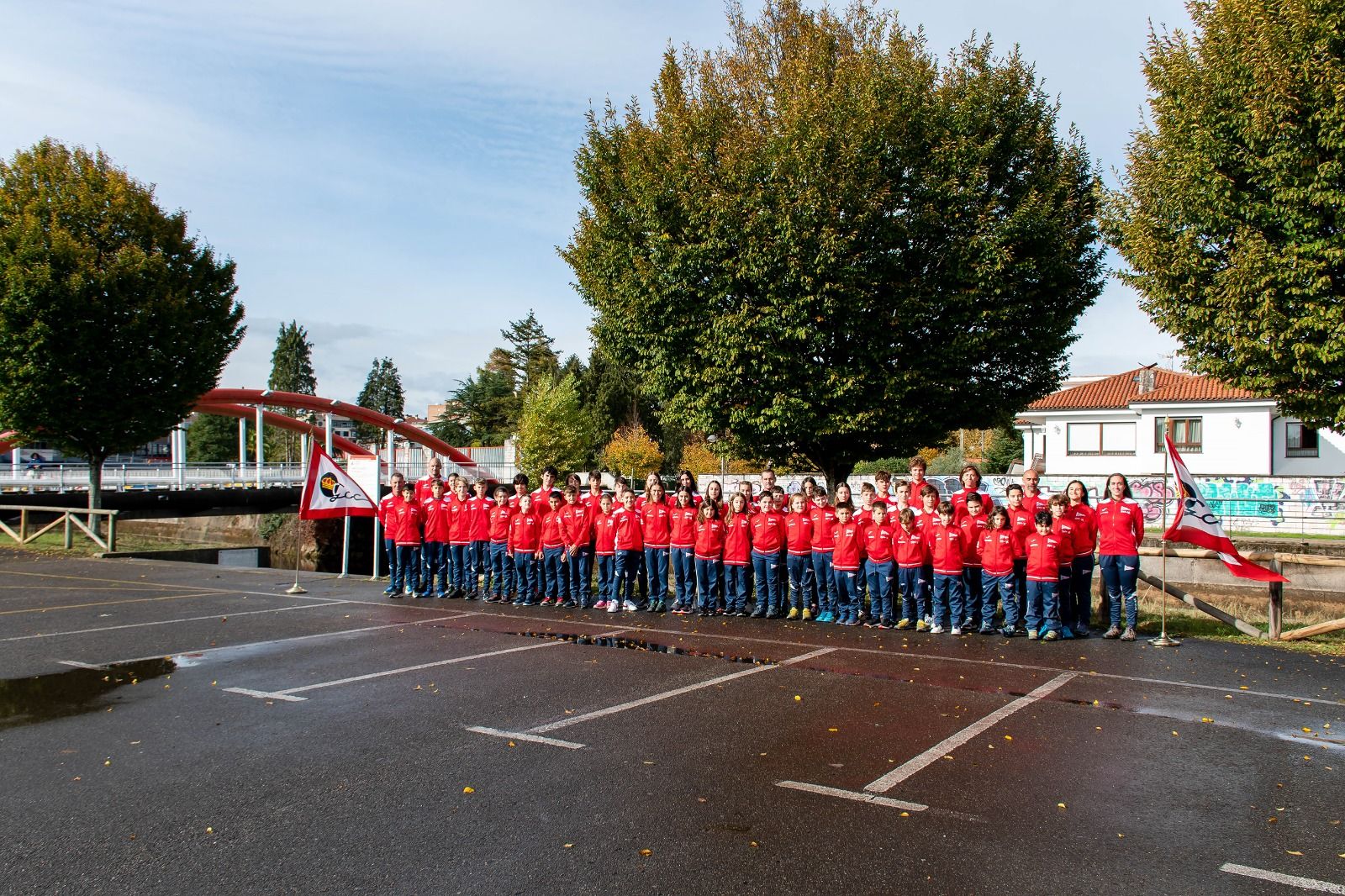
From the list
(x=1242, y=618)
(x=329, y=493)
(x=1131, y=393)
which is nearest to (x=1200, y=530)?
(x=1242, y=618)

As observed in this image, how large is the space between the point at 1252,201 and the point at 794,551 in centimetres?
705

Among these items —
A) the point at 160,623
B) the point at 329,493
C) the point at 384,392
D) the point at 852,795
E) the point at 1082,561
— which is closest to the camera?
the point at 852,795

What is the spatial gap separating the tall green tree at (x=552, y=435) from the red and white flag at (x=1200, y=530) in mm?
43663

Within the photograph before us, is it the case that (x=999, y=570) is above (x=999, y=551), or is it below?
below

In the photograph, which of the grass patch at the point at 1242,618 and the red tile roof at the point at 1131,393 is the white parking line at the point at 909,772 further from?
the red tile roof at the point at 1131,393

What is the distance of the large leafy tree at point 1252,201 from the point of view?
10203 millimetres

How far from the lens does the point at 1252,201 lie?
35.7ft

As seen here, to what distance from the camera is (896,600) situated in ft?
38.8

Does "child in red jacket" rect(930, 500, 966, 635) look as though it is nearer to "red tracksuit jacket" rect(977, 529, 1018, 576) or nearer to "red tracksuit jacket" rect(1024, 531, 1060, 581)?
"red tracksuit jacket" rect(977, 529, 1018, 576)

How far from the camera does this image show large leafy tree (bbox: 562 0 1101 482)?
1619 cm

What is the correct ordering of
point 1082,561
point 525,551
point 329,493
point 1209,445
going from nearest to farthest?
point 1082,561, point 525,551, point 329,493, point 1209,445

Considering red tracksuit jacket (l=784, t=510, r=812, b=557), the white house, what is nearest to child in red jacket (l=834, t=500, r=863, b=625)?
red tracksuit jacket (l=784, t=510, r=812, b=557)

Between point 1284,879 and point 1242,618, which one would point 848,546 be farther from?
point 1242,618

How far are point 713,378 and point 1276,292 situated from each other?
941 centimetres
